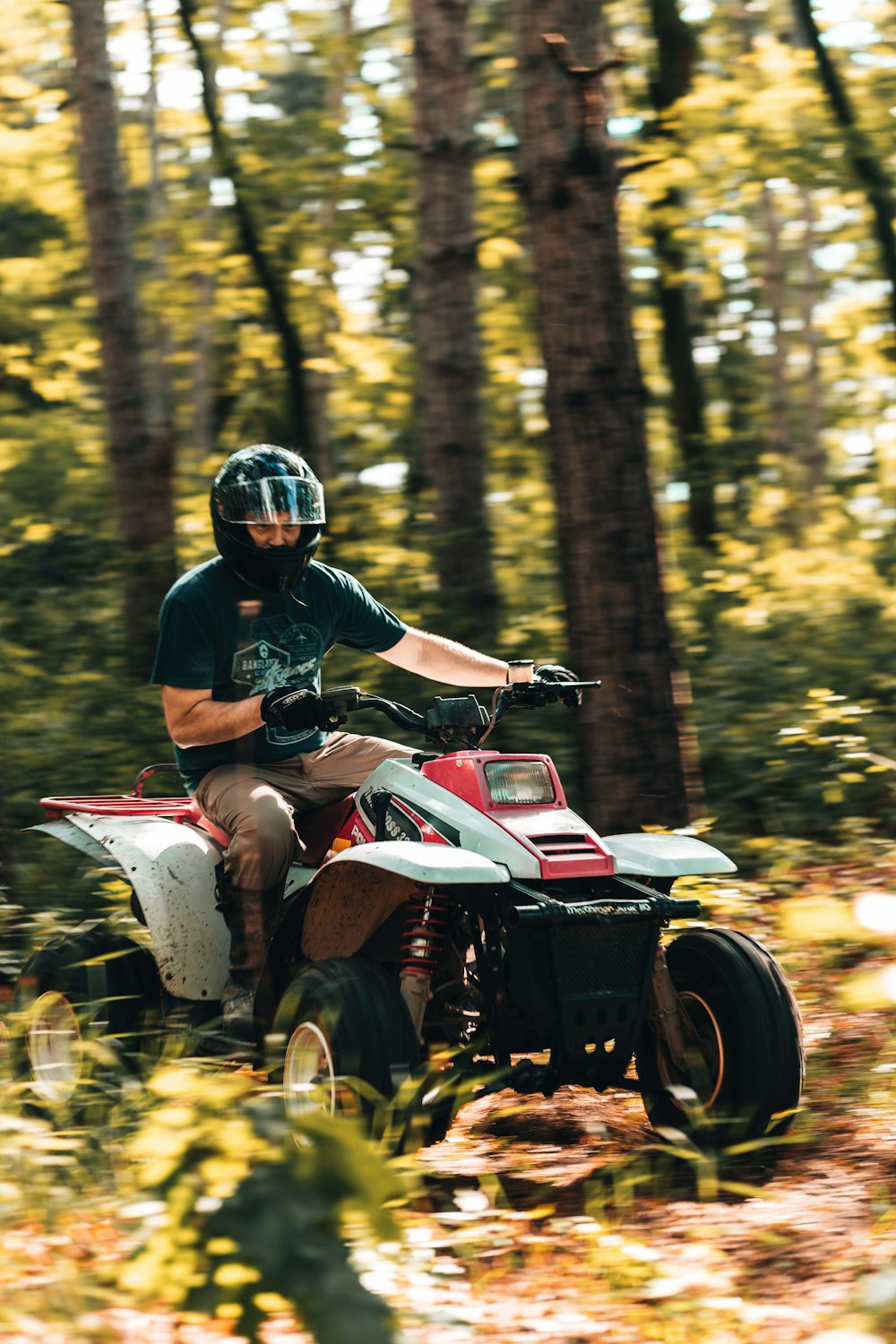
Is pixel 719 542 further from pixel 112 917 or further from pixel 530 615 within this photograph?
pixel 112 917

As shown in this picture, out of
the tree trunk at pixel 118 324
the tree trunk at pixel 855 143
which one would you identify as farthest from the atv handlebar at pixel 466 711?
the tree trunk at pixel 855 143

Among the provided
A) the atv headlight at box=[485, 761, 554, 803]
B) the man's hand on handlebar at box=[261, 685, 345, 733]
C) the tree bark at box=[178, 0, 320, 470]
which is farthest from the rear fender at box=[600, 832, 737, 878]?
the tree bark at box=[178, 0, 320, 470]

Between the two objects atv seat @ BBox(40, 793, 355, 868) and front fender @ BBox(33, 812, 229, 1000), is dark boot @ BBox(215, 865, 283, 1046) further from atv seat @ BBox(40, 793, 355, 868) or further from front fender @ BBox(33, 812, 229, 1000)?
atv seat @ BBox(40, 793, 355, 868)

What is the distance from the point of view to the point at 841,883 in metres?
7.73

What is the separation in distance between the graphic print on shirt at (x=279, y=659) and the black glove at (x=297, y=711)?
552 mm

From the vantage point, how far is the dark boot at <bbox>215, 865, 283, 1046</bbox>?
16.4 ft

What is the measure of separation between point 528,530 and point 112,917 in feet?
39.4

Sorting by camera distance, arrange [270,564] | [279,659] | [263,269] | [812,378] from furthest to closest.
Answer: [812,378] < [263,269] < [279,659] < [270,564]

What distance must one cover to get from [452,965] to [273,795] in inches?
31.7

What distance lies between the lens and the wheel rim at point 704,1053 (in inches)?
187

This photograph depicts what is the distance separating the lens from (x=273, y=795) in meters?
5.09

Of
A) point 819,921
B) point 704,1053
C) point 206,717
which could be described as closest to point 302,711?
point 206,717

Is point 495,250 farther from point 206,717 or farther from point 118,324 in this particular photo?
point 206,717

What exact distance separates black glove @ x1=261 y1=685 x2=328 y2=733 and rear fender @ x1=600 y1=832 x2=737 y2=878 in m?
0.95
